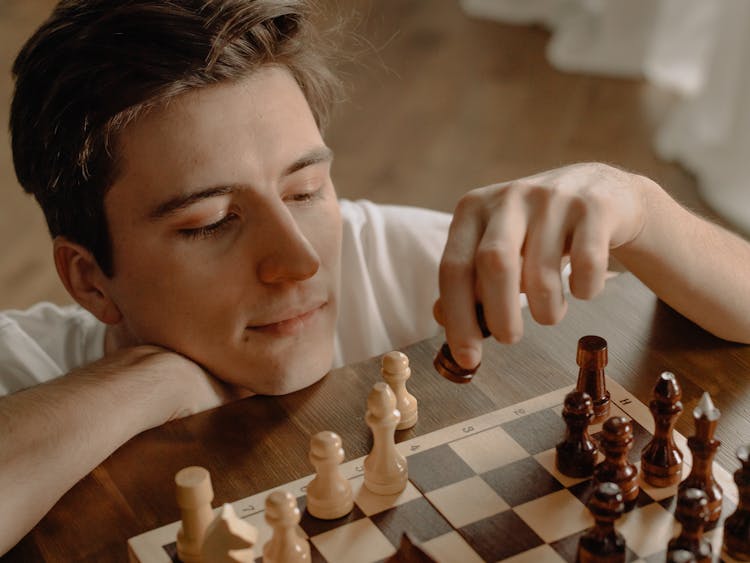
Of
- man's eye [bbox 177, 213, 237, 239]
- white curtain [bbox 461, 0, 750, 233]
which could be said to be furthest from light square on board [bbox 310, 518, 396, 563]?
white curtain [bbox 461, 0, 750, 233]

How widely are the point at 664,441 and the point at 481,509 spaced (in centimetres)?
22

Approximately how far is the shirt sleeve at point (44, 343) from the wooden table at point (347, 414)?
462 mm

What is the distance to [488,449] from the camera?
1295 mm

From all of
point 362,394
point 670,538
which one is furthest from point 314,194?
point 670,538

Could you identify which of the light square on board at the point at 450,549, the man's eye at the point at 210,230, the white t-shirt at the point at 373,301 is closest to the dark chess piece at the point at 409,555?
the light square on board at the point at 450,549

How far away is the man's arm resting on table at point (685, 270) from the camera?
1519 millimetres

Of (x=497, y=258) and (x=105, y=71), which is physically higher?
(x=105, y=71)

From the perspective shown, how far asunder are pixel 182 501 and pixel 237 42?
691 millimetres

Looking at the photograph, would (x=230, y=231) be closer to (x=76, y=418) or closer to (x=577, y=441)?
(x=76, y=418)

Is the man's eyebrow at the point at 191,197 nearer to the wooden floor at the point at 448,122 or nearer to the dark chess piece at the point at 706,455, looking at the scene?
the dark chess piece at the point at 706,455

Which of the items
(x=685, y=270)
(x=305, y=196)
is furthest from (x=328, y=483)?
(x=685, y=270)

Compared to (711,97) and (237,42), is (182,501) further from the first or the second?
(711,97)

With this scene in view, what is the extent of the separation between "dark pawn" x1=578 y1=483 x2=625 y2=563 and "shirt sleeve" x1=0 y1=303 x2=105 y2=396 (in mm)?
999

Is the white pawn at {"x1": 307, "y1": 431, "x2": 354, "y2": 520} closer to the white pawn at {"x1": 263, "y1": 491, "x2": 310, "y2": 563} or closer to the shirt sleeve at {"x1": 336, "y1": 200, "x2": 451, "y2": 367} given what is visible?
the white pawn at {"x1": 263, "y1": 491, "x2": 310, "y2": 563}
